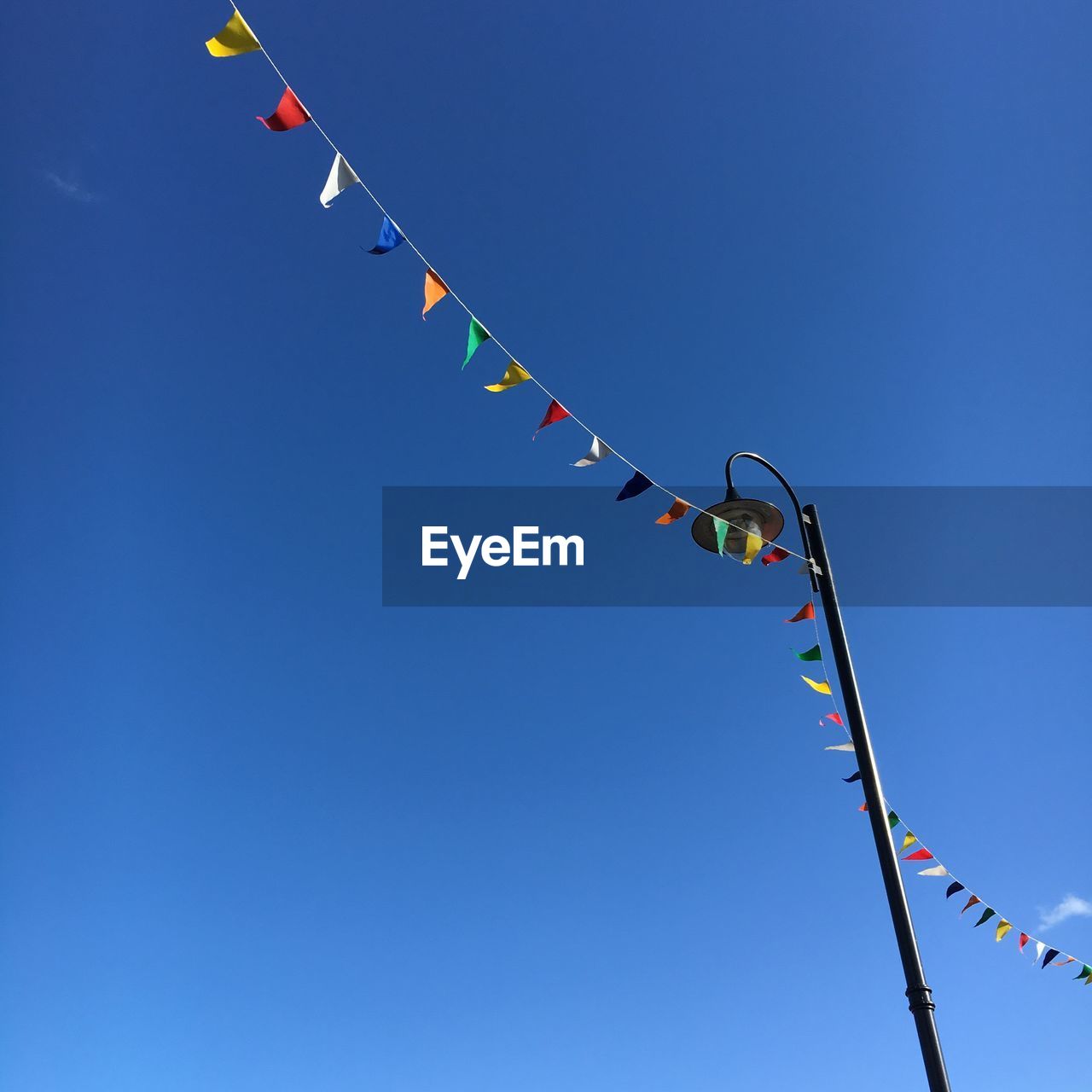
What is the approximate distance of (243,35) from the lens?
16.5ft

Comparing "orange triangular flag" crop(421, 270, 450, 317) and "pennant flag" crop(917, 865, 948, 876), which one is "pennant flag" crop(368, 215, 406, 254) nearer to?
"orange triangular flag" crop(421, 270, 450, 317)

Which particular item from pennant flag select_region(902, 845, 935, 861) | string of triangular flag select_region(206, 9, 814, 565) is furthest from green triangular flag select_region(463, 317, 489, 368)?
pennant flag select_region(902, 845, 935, 861)

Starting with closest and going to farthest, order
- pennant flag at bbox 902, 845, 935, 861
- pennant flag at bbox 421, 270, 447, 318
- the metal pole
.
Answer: the metal pole
pennant flag at bbox 421, 270, 447, 318
pennant flag at bbox 902, 845, 935, 861

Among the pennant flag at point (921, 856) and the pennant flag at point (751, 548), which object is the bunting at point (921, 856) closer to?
the pennant flag at point (921, 856)

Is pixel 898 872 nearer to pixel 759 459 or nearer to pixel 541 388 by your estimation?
pixel 759 459

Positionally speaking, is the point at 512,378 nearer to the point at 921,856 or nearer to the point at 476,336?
the point at 476,336

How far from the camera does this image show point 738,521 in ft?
21.6

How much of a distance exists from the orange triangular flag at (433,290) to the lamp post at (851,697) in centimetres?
232

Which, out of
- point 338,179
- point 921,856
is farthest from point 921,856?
point 338,179

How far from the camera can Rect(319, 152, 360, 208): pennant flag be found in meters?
5.63

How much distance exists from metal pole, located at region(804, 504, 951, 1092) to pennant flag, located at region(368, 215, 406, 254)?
3270 millimetres

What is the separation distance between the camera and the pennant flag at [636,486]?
23.7 feet

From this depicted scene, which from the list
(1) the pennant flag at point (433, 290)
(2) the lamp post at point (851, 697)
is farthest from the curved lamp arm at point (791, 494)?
(1) the pennant flag at point (433, 290)

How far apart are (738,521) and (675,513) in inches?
47.3
